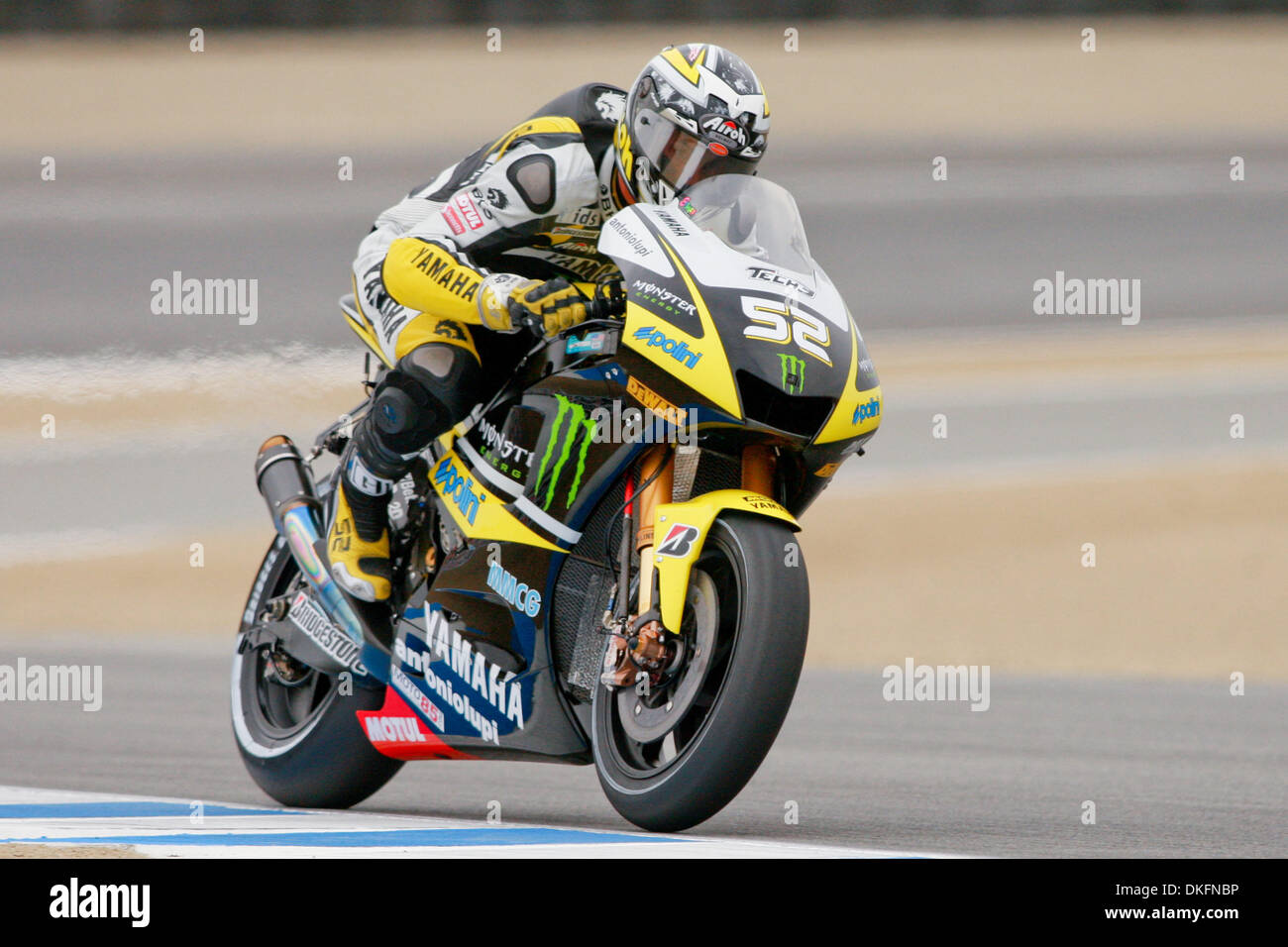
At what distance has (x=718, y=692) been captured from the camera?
4.14m

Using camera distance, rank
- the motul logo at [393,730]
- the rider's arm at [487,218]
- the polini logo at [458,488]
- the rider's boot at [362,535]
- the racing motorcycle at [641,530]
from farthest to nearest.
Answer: the rider's boot at [362,535], the motul logo at [393,730], the polini logo at [458,488], the rider's arm at [487,218], the racing motorcycle at [641,530]

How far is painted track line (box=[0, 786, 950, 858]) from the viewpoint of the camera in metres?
3.78

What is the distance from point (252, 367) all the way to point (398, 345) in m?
7.21

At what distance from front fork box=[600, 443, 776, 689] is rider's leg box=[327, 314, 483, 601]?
698 mm

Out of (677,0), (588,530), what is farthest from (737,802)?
(677,0)

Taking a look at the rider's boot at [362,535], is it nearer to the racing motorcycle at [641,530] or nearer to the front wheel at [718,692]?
the racing motorcycle at [641,530]

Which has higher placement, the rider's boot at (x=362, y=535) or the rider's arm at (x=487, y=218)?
the rider's arm at (x=487, y=218)

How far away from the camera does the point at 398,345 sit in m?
5.26

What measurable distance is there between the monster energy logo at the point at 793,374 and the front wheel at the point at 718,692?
0.29 metres

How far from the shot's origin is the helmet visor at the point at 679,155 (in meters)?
4.61

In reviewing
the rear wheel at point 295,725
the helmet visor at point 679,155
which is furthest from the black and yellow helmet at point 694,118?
the rear wheel at point 295,725

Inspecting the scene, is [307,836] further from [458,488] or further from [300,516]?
[300,516]

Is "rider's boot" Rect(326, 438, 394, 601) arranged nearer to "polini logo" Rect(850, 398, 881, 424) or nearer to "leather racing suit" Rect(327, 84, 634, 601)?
"leather racing suit" Rect(327, 84, 634, 601)
